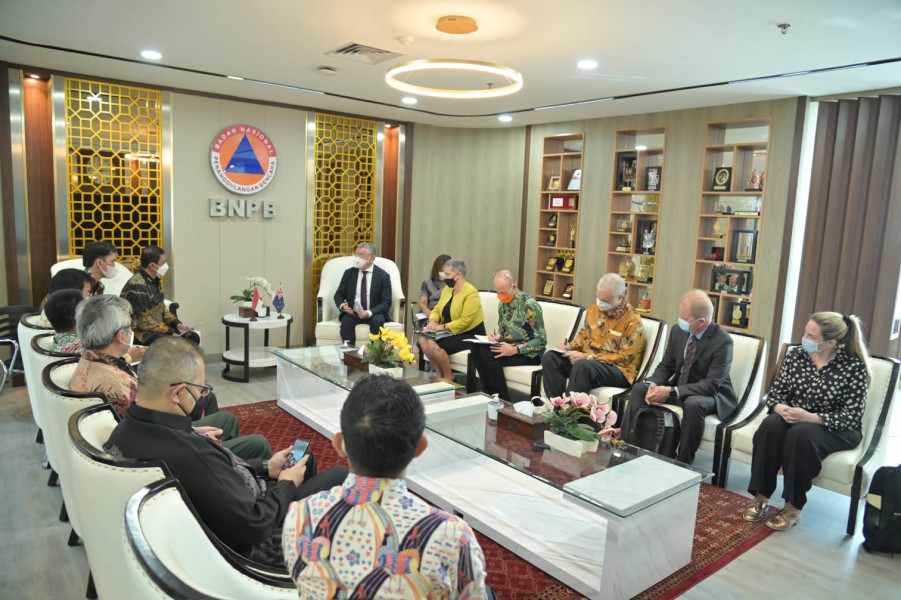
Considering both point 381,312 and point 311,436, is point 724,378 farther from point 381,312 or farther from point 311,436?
point 381,312

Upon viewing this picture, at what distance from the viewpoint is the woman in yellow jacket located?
562 cm

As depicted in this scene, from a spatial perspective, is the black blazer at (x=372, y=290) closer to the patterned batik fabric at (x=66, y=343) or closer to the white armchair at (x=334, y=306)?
the white armchair at (x=334, y=306)

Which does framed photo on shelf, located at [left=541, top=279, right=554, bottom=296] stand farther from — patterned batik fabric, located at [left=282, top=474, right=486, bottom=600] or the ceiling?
patterned batik fabric, located at [left=282, top=474, right=486, bottom=600]

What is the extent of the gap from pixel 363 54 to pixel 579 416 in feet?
10.2

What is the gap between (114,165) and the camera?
6.01 m

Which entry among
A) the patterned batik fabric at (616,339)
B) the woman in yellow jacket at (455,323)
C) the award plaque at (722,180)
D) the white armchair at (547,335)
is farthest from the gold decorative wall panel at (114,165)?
the award plaque at (722,180)

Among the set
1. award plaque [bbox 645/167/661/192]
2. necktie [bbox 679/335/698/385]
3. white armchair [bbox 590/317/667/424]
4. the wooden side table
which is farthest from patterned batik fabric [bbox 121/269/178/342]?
award plaque [bbox 645/167/661/192]

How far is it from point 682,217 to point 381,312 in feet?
10.4

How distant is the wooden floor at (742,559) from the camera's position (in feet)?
9.00

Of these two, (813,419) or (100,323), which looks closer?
(100,323)

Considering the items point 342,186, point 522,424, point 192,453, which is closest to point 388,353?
point 522,424

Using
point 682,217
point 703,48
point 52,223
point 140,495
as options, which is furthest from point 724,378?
point 52,223

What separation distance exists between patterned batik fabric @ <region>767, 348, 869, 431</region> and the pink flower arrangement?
1.15m

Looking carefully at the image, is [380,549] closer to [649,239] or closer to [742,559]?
[742,559]
